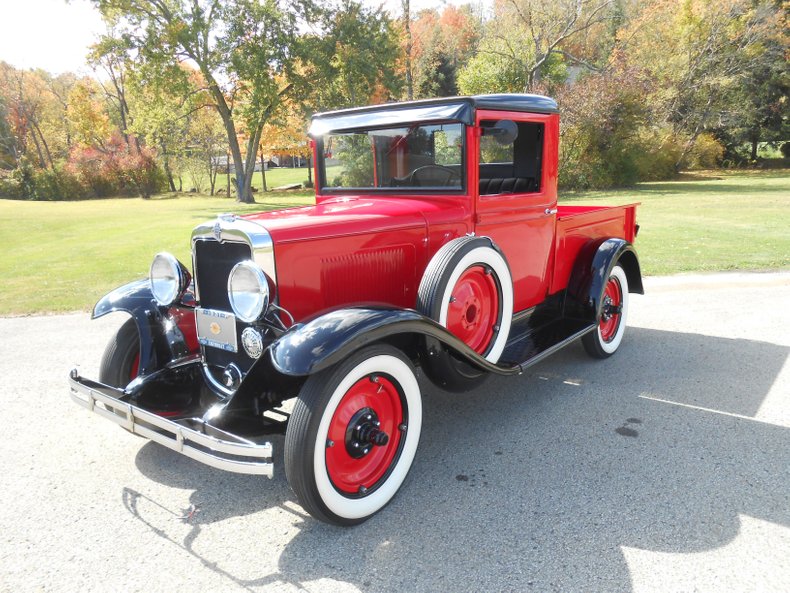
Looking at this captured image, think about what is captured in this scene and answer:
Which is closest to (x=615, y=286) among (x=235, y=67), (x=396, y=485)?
(x=396, y=485)

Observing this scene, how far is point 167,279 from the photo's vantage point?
11.0 feet

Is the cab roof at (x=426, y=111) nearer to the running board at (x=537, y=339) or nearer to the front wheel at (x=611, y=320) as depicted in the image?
the running board at (x=537, y=339)

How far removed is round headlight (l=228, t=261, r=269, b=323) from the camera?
2719 mm

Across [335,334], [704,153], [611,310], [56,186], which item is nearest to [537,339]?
[611,310]

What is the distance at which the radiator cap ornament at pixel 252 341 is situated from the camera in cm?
278

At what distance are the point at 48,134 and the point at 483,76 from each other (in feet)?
116

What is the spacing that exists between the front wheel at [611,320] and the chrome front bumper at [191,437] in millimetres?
3259

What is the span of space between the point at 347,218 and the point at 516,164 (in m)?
1.70

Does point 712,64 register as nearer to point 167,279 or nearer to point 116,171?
point 167,279

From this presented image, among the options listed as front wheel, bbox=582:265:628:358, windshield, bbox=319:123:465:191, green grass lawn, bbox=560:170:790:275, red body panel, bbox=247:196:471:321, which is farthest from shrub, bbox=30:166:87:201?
front wheel, bbox=582:265:628:358

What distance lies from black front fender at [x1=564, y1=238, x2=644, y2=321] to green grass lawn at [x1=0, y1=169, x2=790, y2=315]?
12.9 feet

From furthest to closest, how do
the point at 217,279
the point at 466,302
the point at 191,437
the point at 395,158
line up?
1. the point at 395,158
2. the point at 466,302
3. the point at 217,279
4. the point at 191,437

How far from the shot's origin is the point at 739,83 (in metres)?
28.8

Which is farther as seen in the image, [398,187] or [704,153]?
[704,153]
